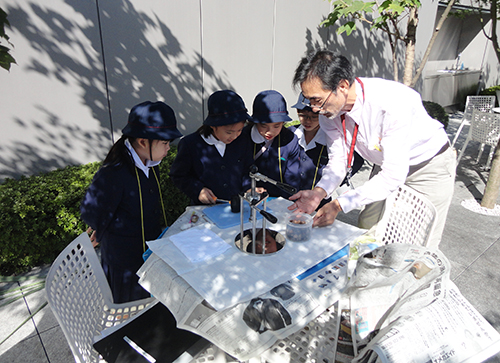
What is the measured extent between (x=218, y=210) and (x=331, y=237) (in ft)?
2.72

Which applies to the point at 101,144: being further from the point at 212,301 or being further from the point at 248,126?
the point at 212,301

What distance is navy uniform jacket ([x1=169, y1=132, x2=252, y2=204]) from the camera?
109 inches

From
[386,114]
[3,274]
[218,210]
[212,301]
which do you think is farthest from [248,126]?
[3,274]

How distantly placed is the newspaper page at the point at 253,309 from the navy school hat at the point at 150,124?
81 centimetres

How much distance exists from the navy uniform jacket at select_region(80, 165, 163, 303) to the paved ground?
78 centimetres

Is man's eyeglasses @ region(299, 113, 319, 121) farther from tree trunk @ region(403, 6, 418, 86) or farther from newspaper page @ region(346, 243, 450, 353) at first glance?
tree trunk @ region(403, 6, 418, 86)

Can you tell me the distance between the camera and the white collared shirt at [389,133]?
84.6 inches

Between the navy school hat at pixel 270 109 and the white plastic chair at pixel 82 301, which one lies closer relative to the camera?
the white plastic chair at pixel 82 301

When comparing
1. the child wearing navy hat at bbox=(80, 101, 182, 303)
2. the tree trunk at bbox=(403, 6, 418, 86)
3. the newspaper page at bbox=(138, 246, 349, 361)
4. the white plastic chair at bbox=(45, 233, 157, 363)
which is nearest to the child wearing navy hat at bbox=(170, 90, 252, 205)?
the child wearing navy hat at bbox=(80, 101, 182, 303)

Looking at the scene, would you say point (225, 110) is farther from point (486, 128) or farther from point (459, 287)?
point (486, 128)

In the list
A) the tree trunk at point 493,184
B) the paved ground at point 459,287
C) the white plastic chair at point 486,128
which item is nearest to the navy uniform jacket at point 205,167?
the paved ground at point 459,287

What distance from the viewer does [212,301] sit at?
145 centimetres

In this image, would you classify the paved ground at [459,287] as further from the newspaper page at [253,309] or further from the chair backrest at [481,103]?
the chair backrest at [481,103]

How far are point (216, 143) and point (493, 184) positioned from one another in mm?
4454
